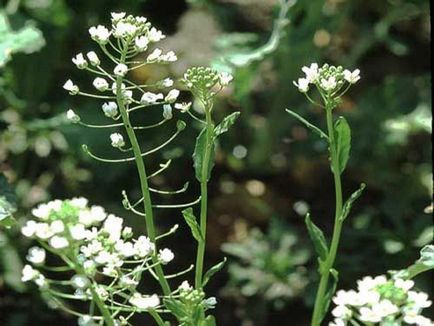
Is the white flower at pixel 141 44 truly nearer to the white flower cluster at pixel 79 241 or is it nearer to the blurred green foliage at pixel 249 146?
the white flower cluster at pixel 79 241

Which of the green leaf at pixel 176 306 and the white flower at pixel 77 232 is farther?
the green leaf at pixel 176 306

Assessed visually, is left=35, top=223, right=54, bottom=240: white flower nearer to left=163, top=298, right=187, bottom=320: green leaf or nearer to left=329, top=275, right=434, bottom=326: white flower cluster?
left=163, top=298, right=187, bottom=320: green leaf

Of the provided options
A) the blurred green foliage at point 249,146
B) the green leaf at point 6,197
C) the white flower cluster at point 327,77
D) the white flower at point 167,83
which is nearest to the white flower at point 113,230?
the white flower at point 167,83

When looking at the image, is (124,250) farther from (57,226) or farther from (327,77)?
(327,77)

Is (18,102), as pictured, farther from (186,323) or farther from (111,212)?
(186,323)

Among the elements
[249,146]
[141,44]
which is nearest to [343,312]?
[141,44]

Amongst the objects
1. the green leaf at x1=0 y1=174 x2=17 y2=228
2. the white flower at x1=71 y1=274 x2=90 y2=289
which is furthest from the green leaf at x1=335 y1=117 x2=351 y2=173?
the green leaf at x1=0 y1=174 x2=17 y2=228
